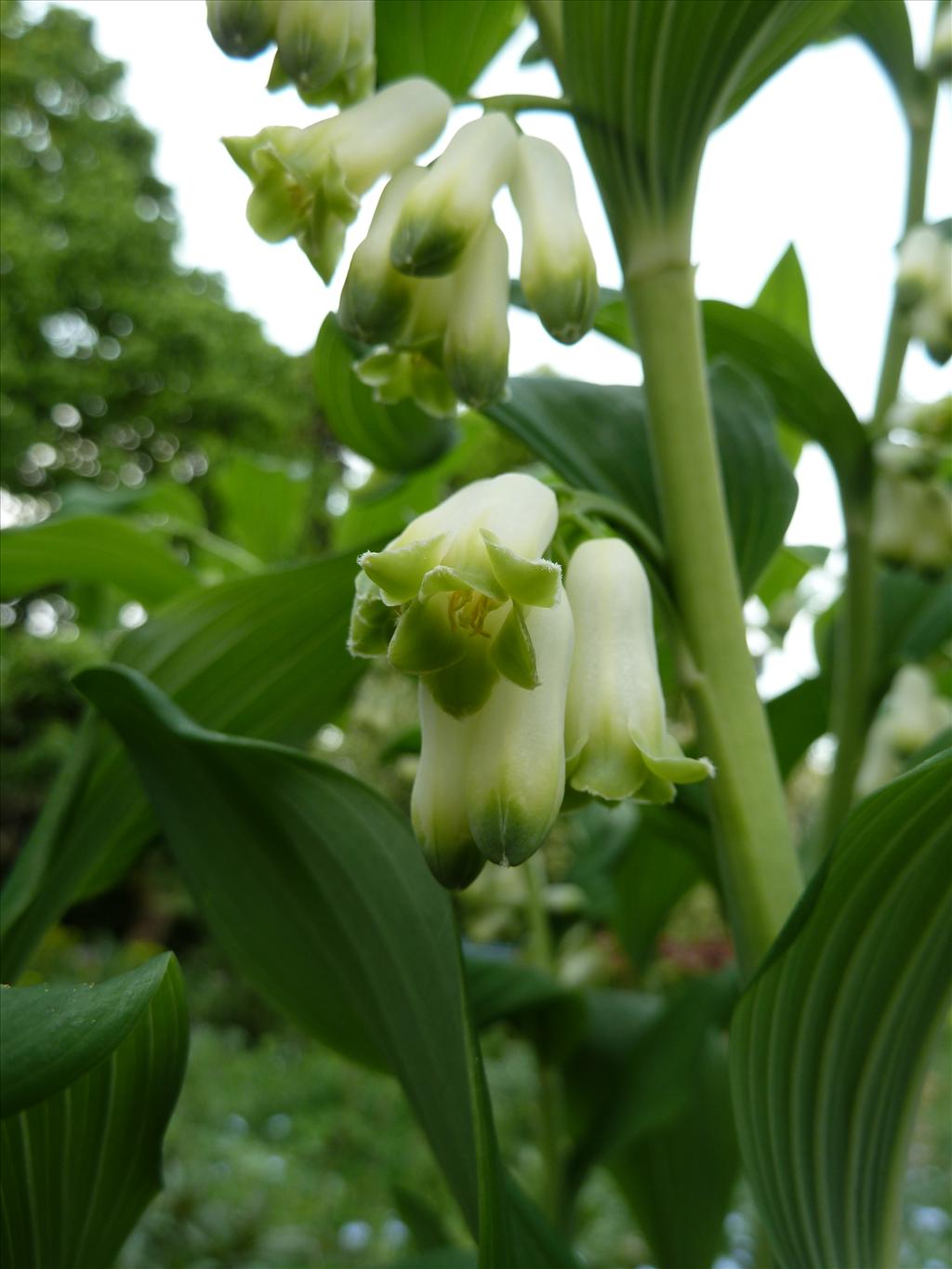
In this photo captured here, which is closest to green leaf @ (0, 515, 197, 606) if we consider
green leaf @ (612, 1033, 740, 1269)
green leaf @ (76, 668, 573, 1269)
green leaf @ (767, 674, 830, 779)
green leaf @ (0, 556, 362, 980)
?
green leaf @ (0, 556, 362, 980)

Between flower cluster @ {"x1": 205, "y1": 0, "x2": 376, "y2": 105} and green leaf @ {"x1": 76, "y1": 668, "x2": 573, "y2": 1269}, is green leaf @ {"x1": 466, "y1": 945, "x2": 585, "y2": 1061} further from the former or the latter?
flower cluster @ {"x1": 205, "y1": 0, "x2": 376, "y2": 105}

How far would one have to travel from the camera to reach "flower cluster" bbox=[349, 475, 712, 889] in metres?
0.35

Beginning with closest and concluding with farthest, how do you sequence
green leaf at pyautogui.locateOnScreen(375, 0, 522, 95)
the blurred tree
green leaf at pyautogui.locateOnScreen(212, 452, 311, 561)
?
green leaf at pyautogui.locateOnScreen(375, 0, 522, 95)
green leaf at pyautogui.locateOnScreen(212, 452, 311, 561)
the blurred tree

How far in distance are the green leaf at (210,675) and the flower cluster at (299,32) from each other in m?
0.22

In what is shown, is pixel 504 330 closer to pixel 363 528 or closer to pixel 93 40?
pixel 363 528

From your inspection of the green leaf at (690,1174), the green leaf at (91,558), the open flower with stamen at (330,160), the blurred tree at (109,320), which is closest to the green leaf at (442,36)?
the open flower with stamen at (330,160)

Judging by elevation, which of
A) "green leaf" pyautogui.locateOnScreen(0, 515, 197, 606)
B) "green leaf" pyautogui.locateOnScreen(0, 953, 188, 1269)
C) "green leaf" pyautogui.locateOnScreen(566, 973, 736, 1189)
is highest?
"green leaf" pyautogui.locateOnScreen(0, 515, 197, 606)

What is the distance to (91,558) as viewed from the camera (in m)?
0.88

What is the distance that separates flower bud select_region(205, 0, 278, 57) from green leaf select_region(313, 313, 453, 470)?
24 centimetres

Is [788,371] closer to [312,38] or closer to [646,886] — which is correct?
[312,38]

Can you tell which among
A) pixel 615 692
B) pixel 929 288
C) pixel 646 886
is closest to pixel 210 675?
pixel 615 692

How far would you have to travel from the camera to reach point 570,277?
43 cm

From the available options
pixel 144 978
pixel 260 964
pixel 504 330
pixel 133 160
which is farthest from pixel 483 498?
pixel 133 160

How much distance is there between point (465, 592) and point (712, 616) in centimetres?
14
